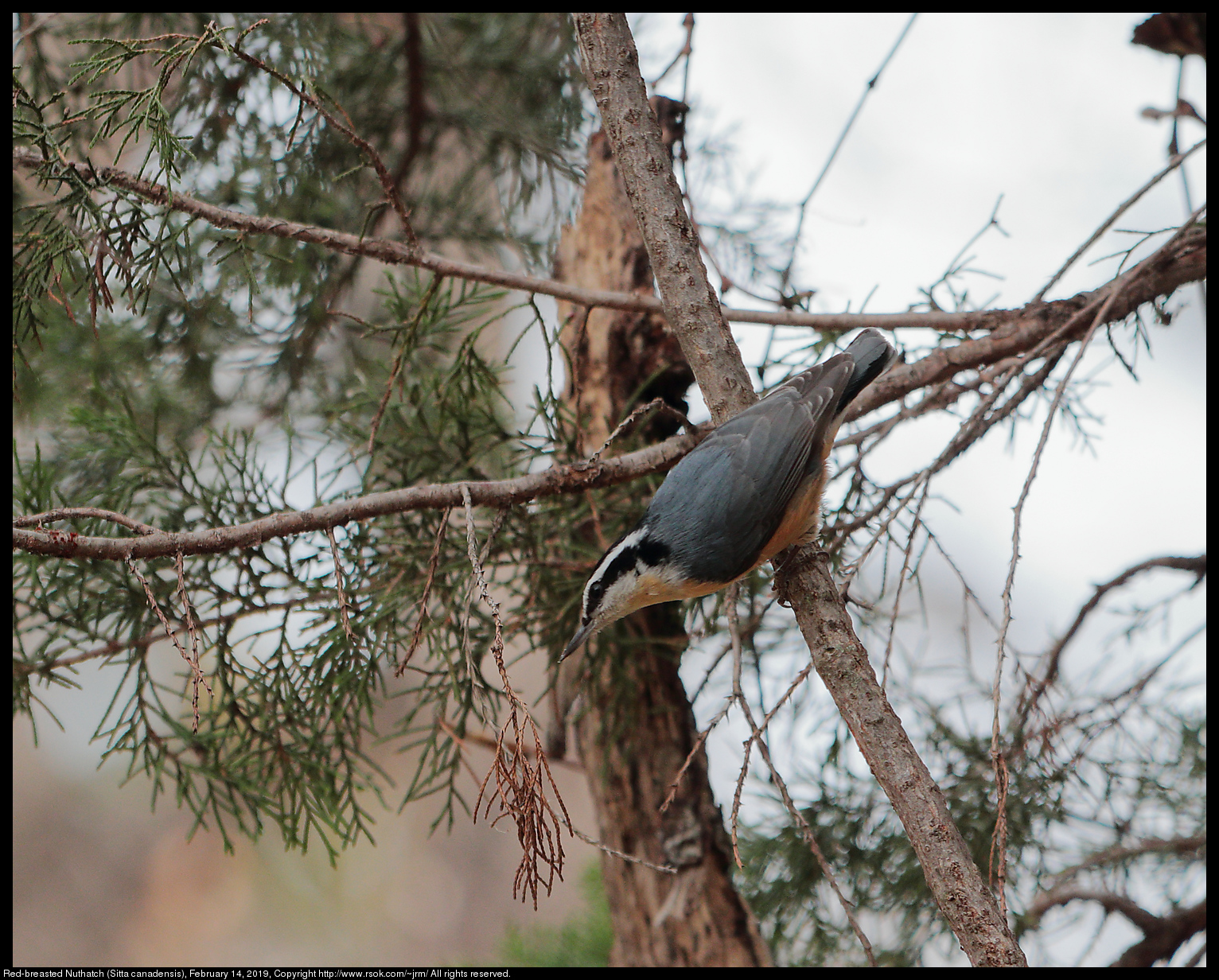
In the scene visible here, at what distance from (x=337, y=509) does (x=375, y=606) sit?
341mm

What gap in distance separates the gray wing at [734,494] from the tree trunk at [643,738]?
0.98 feet

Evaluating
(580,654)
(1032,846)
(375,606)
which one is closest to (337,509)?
(375,606)

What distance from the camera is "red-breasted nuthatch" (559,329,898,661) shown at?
143 centimetres

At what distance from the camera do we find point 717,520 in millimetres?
1459

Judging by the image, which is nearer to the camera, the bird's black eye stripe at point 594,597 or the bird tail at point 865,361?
the bird's black eye stripe at point 594,597

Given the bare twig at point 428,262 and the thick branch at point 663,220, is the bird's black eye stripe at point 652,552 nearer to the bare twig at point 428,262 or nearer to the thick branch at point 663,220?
the thick branch at point 663,220

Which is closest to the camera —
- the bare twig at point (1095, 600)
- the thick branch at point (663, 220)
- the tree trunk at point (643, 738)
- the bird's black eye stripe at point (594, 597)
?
the thick branch at point (663, 220)

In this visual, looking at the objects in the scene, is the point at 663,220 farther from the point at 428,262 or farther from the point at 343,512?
the point at 343,512

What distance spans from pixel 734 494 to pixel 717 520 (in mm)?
52

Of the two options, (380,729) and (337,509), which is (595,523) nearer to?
(337,509)

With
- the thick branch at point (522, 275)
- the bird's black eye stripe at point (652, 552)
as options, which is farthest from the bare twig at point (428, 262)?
the bird's black eye stripe at point (652, 552)

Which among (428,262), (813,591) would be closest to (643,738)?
(813,591)

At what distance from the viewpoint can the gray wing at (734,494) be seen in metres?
1.42

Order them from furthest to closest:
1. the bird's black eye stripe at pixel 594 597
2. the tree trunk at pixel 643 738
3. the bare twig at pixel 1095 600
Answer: the tree trunk at pixel 643 738
the bare twig at pixel 1095 600
the bird's black eye stripe at pixel 594 597
